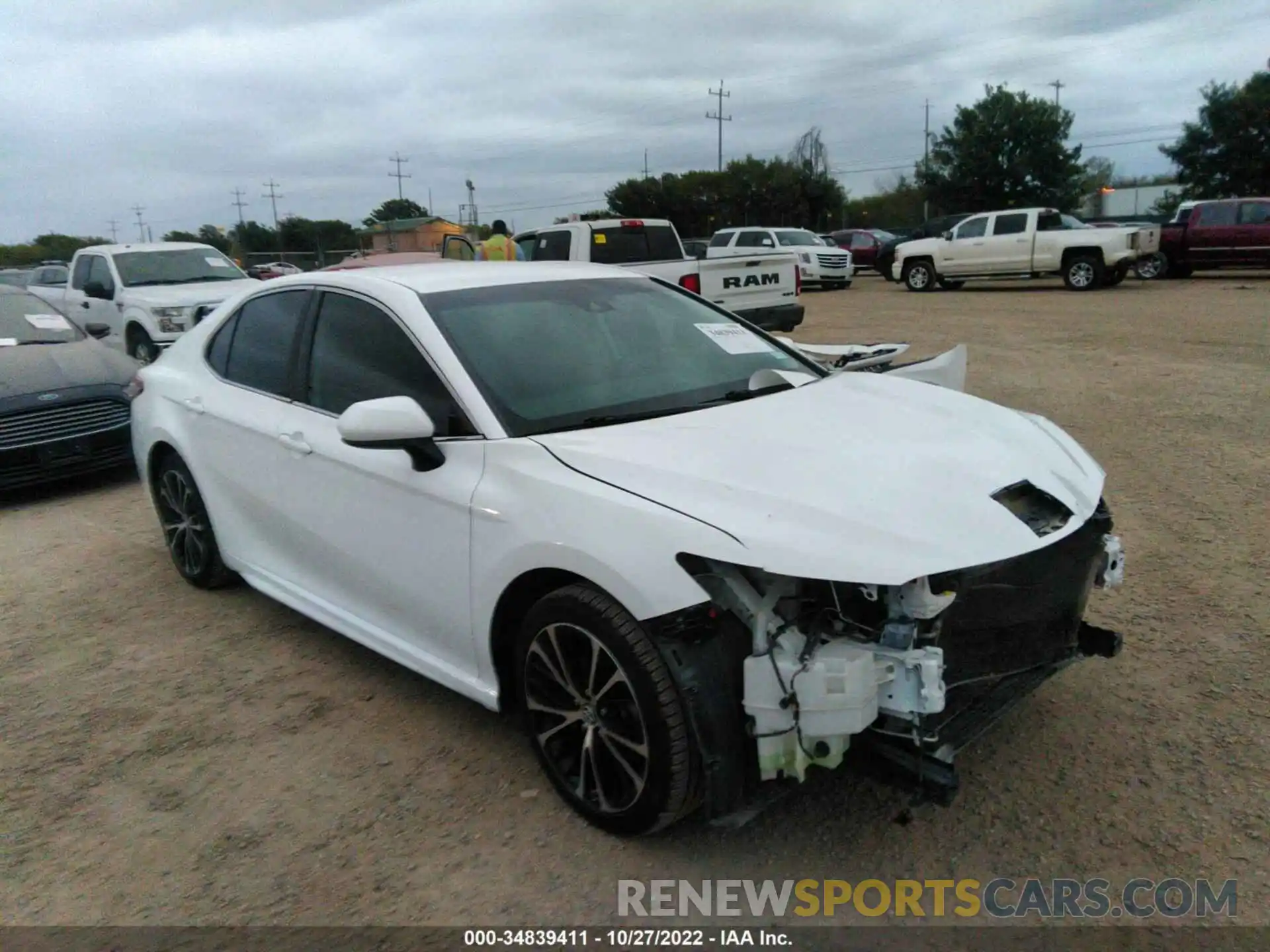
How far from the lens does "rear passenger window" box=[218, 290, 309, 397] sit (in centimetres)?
402

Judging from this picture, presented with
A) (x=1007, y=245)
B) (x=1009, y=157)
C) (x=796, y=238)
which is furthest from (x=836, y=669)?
(x=1009, y=157)

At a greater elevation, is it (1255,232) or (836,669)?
(1255,232)

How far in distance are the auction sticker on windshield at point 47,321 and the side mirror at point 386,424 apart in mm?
6598

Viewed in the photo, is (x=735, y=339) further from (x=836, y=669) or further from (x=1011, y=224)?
(x=1011, y=224)

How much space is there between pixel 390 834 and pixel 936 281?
23.3 metres

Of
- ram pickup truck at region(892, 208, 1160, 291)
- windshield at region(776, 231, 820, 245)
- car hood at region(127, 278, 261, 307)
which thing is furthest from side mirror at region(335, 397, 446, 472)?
windshield at region(776, 231, 820, 245)

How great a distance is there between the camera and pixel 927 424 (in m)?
3.20

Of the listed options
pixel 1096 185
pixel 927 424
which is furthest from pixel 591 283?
pixel 1096 185

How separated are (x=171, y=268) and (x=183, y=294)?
1.17 metres

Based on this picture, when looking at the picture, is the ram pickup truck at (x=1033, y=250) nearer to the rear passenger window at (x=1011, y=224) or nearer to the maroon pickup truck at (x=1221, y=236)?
the rear passenger window at (x=1011, y=224)

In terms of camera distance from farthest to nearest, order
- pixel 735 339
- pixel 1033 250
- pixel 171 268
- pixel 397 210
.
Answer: pixel 397 210
pixel 1033 250
pixel 171 268
pixel 735 339

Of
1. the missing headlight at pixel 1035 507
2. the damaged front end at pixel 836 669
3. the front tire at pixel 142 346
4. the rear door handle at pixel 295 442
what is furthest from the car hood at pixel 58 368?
the missing headlight at pixel 1035 507

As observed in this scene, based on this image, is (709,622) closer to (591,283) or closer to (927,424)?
(927,424)

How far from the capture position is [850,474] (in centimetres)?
270
